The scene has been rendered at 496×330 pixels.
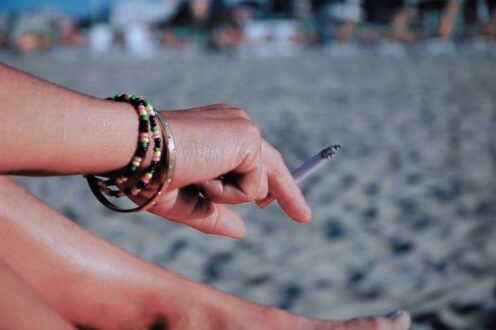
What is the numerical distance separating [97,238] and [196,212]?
0.29 meters

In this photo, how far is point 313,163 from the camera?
107 cm

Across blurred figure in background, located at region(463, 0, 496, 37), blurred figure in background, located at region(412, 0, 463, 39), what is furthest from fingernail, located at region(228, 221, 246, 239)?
blurred figure in background, located at region(463, 0, 496, 37)

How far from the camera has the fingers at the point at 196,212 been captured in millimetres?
1032

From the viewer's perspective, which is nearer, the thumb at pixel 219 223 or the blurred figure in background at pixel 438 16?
the thumb at pixel 219 223

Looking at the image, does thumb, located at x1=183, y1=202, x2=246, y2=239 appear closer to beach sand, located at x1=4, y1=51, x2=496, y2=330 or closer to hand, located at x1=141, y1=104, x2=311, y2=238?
hand, located at x1=141, y1=104, x2=311, y2=238

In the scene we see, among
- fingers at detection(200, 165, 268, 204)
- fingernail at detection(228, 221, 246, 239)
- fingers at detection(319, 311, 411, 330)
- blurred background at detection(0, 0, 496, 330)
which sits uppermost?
fingers at detection(200, 165, 268, 204)

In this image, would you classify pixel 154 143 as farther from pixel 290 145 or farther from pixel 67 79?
pixel 67 79

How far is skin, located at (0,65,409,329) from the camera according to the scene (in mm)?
781

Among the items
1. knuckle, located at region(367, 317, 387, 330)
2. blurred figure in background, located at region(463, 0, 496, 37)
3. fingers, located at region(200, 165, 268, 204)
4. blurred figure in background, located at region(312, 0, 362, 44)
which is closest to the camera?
fingers, located at region(200, 165, 268, 204)

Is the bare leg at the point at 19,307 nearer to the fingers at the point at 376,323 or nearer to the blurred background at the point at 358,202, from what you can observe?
the fingers at the point at 376,323

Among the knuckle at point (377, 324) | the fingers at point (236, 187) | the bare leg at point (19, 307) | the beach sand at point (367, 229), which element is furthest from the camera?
the beach sand at point (367, 229)

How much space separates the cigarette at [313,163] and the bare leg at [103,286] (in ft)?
0.91

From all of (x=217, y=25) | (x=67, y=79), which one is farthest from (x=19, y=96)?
(x=217, y=25)

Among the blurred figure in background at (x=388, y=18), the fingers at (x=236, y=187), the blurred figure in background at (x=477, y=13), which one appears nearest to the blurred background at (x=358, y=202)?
the fingers at (x=236, y=187)
